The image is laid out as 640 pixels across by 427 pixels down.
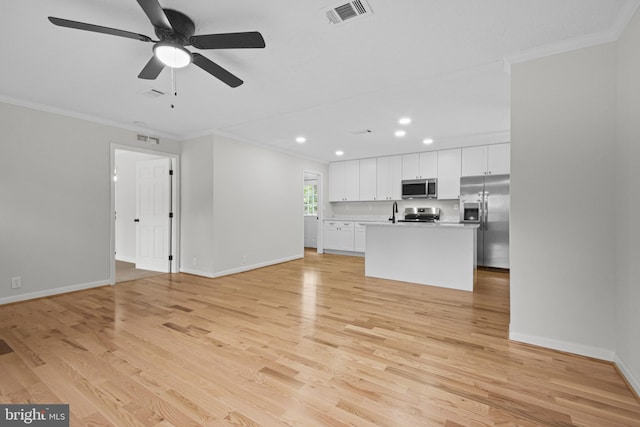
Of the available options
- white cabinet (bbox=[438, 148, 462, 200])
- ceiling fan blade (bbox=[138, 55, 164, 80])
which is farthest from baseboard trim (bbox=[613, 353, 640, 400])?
white cabinet (bbox=[438, 148, 462, 200])

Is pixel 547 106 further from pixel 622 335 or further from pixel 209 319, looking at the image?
pixel 209 319

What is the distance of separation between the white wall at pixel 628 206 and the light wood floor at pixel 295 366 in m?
0.27

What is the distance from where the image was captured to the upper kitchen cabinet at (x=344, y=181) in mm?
7781

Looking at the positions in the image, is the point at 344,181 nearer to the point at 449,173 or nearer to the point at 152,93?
the point at 449,173

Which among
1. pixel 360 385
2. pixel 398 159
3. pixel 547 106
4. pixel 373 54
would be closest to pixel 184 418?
pixel 360 385

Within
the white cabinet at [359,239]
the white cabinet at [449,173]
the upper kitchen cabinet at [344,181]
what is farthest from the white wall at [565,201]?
the upper kitchen cabinet at [344,181]

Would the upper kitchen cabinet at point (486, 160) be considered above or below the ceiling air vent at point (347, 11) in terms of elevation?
below

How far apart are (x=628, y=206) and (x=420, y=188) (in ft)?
15.6

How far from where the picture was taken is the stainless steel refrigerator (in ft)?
18.4

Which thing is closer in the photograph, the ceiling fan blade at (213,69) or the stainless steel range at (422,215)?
the ceiling fan blade at (213,69)

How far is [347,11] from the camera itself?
1995mm

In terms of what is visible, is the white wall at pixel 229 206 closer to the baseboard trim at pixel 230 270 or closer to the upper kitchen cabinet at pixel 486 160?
the baseboard trim at pixel 230 270

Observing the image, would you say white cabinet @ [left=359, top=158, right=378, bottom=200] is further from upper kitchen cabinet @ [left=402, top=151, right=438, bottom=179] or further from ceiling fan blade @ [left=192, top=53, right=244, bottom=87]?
ceiling fan blade @ [left=192, top=53, right=244, bottom=87]

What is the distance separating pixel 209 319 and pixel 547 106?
382cm
